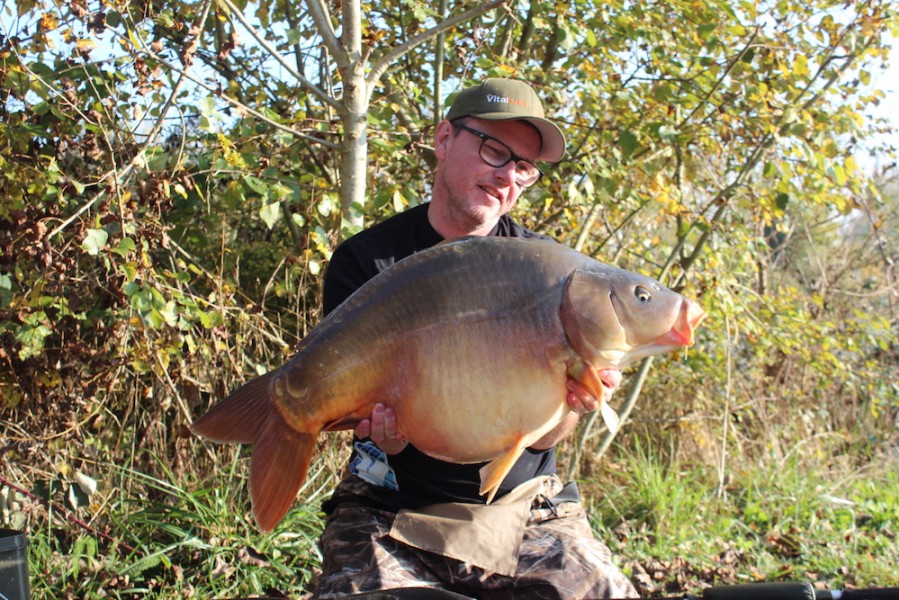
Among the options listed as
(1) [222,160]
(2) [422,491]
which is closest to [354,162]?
(1) [222,160]

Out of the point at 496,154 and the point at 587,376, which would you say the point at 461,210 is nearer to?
the point at 496,154

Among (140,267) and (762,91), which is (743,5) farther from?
(140,267)

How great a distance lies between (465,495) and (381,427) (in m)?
0.59

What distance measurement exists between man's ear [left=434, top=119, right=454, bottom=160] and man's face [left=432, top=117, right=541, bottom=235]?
1 cm

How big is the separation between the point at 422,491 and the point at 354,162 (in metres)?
1.50

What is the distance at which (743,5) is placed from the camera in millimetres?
4031

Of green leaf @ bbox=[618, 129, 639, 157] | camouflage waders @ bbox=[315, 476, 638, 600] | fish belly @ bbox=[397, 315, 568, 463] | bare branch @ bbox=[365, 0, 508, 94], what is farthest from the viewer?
green leaf @ bbox=[618, 129, 639, 157]

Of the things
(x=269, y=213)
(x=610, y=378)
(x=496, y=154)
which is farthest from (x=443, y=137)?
(x=610, y=378)

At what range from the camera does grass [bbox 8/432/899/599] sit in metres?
3.12

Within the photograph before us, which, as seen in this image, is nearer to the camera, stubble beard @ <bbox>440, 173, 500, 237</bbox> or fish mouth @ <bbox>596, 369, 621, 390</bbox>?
fish mouth @ <bbox>596, 369, 621, 390</bbox>

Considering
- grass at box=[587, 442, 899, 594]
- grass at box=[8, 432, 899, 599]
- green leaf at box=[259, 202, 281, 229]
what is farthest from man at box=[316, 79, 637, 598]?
grass at box=[587, 442, 899, 594]

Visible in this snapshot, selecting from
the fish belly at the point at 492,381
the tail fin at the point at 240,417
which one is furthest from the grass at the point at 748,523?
the tail fin at the point at 240,417

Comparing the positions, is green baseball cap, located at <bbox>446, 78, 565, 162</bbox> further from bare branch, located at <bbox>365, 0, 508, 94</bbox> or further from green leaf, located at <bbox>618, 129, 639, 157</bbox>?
green leaf, located at <bbox>618, 129, 639, 157</bbox>

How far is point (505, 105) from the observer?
2.34 metres
